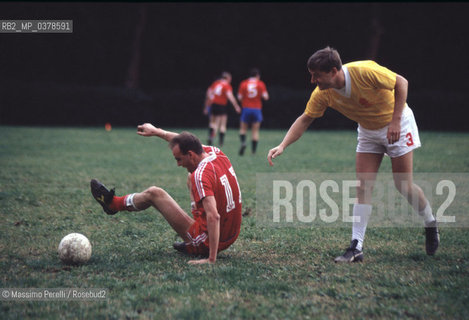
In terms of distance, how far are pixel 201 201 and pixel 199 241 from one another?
0.47m

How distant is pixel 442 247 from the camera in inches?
211

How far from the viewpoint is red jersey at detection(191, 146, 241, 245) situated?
14.5ft

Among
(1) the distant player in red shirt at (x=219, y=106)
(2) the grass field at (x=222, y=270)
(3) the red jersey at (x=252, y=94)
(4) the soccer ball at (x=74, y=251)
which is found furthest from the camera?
(1) the distant player in red shirt at (x=219, y=106)

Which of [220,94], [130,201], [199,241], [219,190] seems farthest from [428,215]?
[220,94]

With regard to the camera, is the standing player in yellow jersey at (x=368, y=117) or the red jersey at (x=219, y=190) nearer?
the red jersey at (x=219, y=190)

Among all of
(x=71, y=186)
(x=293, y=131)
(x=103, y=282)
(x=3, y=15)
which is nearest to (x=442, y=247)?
(x=293, y=131)

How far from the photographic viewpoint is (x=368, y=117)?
15.9 feet

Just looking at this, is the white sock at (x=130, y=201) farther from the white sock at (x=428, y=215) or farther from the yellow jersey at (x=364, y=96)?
the white sock at (x=428, y=215)

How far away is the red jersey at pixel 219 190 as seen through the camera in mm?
4418

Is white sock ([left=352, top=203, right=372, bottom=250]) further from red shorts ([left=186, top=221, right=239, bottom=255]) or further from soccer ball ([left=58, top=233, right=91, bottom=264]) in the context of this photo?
soccer ball ([left=58, top=233, right=91, bottom=264])

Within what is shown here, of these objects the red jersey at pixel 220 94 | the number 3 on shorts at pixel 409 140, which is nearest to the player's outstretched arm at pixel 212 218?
the number 3 on shorts at pixel 409 140

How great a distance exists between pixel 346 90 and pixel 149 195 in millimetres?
2031

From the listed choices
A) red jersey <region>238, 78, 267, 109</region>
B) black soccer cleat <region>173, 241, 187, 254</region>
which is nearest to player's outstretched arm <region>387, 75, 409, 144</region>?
black soccer cleat <region>173, 241, 187, 254</region>

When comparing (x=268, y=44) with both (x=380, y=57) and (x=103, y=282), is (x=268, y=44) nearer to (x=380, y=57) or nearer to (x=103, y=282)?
(x=380, y=57)
